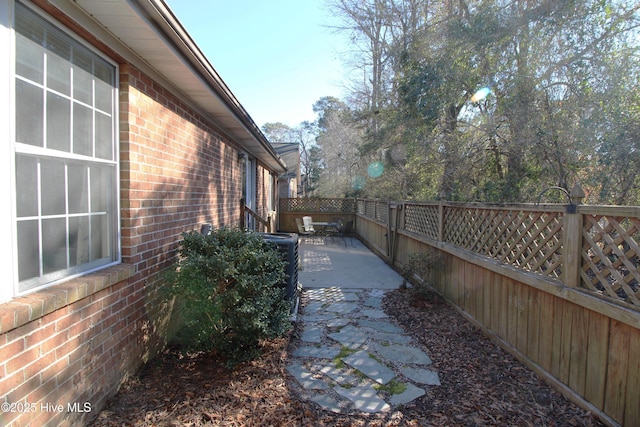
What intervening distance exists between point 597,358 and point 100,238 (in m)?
3.83

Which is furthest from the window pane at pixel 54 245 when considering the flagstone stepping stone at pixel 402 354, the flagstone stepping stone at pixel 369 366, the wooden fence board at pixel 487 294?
the wooden fence board at pixel 487 294

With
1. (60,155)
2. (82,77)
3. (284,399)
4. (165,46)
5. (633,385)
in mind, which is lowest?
(284,399)

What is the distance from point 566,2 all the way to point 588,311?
5320 mm

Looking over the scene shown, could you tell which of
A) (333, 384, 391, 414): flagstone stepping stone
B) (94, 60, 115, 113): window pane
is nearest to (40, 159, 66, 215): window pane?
(94, 60, 115, 113): window pane

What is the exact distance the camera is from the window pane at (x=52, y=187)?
2.15 meters

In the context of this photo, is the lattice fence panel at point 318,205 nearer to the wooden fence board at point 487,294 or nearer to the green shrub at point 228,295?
the wooden fence board at point 487,294

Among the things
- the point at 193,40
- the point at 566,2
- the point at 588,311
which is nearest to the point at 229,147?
the point at 193,40

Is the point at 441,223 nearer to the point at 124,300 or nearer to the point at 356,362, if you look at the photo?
the point at 356,362

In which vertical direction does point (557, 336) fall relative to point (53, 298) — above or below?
below

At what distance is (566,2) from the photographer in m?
5.62

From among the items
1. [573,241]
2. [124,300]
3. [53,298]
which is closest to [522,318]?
[573,241]

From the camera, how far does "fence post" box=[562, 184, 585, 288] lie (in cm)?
292

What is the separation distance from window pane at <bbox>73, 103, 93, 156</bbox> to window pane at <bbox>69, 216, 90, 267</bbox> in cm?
48

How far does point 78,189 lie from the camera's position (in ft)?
8.11
